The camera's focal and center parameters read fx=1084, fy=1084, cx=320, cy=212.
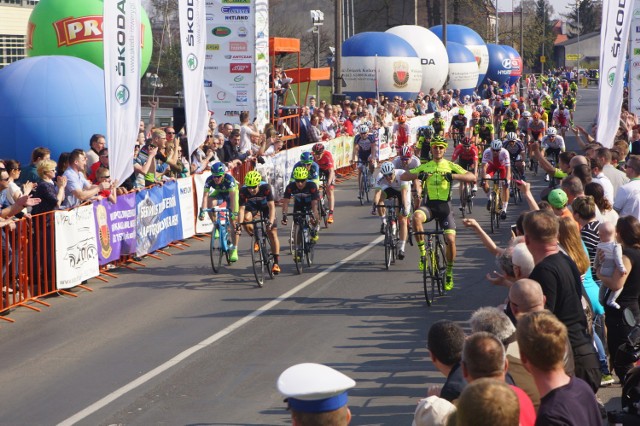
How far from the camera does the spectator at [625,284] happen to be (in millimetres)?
9227

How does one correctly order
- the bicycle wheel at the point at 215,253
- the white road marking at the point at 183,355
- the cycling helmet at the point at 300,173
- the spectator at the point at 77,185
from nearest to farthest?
the white road marking at the point at 183,355 < the spectator at the point at 77,185 < the bicycle wheel at the point at 215,253 < the cycling helmet at the point at 300,173

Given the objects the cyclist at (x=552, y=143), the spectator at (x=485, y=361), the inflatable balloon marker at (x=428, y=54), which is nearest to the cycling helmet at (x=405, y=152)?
the cyclist at (x=552, y=143)

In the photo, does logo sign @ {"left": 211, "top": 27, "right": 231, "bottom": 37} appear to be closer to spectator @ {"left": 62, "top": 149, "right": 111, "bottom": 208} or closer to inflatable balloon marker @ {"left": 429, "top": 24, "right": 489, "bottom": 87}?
spectator @ {"left": 62, "top": 149, "right": 111, "bottom": 208}

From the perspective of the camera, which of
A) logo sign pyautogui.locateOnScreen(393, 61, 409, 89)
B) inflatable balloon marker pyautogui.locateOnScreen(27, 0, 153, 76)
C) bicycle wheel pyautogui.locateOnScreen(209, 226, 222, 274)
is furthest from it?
logo sign pyautogui.locateOnScreen(393, 61, 409, 89)

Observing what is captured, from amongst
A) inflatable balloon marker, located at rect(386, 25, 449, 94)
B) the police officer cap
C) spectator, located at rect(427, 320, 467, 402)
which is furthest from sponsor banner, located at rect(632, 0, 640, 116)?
inflatable balloon marker, located at rect(386, 25, 449, 94)

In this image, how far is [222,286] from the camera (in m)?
15.8

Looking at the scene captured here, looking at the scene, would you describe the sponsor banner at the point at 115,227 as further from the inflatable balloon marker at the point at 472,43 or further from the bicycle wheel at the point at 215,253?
the inflatable balloon marker at the point at 472,43

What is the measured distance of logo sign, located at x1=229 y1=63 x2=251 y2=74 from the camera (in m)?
27.2

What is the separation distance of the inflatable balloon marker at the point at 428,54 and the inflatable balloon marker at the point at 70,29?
27.3 metres

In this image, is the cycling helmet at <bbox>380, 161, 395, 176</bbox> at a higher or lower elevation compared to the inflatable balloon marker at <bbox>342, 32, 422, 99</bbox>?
lower

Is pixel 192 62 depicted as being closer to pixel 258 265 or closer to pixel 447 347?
pixel 258 265

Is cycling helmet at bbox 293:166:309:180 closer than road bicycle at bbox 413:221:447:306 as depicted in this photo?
No

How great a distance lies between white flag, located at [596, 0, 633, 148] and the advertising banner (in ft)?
35.9

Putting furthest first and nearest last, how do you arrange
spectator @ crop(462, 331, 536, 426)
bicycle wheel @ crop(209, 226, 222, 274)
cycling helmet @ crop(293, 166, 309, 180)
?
cycling helmet @ crop(293, 166, 309, 180) → bicycle wheel @ crop(209, 226, 222, 274) → spectator @ crop(462, 331, 536, 426)
